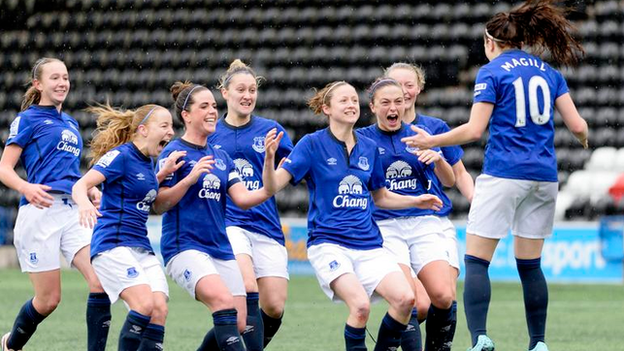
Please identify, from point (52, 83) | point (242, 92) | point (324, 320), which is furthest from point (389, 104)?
point (324, 320)

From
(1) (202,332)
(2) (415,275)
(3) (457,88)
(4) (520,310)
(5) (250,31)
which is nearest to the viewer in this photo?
(2) (415,275)

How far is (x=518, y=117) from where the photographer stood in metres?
6.49

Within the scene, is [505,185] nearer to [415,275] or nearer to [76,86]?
[415,275]

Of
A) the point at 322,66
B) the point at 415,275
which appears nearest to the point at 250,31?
the point at 322,66

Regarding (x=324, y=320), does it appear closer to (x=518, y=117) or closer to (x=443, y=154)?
(x=443, y=154)

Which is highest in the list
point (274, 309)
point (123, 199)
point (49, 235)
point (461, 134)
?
point (461, 134)

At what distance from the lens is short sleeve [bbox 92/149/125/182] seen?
21.1 feet

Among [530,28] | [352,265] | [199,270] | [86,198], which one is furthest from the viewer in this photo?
[530,28]

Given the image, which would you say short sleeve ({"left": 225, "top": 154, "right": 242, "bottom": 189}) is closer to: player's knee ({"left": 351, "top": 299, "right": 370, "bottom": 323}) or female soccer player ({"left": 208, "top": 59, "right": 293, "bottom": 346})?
female soccer player ({"left": 208, "top": 59, "right": 293, "bottom": 346})

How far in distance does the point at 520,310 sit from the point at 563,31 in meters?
5.34

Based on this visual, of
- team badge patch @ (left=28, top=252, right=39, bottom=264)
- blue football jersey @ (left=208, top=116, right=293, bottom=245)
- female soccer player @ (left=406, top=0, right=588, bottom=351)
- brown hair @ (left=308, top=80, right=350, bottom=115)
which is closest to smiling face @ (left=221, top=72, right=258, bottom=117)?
blue football jersey @ (left=208, top=116, right=293, bottom=245)

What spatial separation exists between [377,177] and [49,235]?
2.22 meters

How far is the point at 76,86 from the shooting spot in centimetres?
2067

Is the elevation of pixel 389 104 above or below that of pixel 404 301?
above
